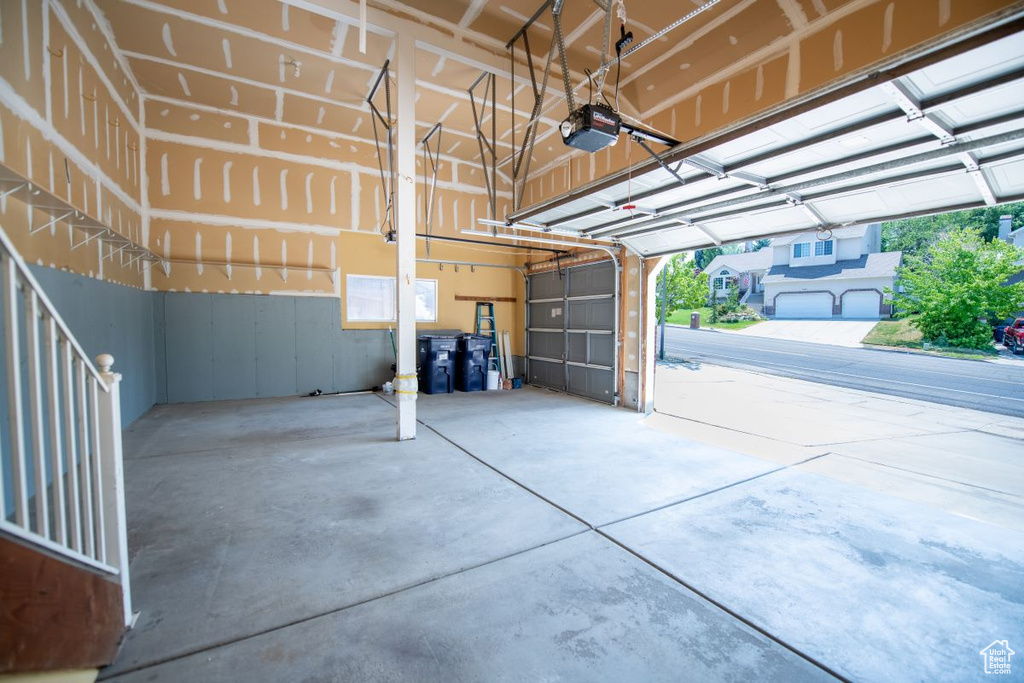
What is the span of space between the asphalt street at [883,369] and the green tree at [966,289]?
2.21 meters

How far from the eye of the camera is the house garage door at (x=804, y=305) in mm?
23359

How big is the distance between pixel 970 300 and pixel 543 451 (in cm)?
1836

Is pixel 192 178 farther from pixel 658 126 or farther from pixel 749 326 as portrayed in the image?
pixel 749 326

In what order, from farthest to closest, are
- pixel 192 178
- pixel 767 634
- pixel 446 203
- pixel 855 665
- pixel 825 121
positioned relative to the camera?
pixel 446 203, pixel 192 178, pixel 825 121, pixel 767 634, pixel 855 665

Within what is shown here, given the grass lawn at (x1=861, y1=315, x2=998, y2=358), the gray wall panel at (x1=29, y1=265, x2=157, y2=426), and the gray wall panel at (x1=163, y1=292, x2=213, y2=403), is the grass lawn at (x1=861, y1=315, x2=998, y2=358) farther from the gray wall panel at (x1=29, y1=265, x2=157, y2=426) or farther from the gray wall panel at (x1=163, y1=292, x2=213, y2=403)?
the gray wall panel at (x1=29, y1=265, x2=157, y2=426)

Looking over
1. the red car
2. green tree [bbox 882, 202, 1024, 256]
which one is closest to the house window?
the red car

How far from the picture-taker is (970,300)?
14.3m

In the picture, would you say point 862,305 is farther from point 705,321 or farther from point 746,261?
point 746,261

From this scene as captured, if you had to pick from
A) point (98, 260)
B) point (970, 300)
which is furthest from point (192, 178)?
point (970, 300)

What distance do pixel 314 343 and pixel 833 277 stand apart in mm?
26318

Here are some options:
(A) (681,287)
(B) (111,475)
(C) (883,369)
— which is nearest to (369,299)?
(B) (111,475)

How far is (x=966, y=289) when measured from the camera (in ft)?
46.9

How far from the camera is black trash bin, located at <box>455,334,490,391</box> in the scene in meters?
8.09

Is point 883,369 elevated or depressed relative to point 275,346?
depressed
